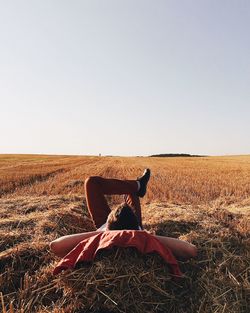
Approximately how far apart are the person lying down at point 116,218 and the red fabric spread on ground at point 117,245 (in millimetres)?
18

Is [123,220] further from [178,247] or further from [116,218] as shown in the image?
[178,247]

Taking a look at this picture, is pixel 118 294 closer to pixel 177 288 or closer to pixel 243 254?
pixel 177 288

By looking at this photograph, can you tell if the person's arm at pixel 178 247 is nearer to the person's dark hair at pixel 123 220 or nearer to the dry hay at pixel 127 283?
the dry hay at pixel 127 283

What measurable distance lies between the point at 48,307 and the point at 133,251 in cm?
101

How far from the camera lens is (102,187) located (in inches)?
230

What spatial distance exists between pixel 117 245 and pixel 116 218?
0.46 metres

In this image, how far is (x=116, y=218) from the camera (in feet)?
14.5

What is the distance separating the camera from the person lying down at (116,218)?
4.43m

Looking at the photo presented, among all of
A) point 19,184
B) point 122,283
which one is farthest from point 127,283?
point 19,184

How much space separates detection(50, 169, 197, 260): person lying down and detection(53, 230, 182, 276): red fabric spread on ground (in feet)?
0.06

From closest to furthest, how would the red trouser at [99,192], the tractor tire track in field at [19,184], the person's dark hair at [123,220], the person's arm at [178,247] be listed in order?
the person's dark hair at [123,220] → the person's arm at [178,247] → the red trouser at [99,192] → the tractor tire track in field at [19,184]

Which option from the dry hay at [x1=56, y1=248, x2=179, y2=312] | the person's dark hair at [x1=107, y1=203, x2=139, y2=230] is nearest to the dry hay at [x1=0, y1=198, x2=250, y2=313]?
the dry hay at [x1=56, y1=248, x2=179, y2=312]

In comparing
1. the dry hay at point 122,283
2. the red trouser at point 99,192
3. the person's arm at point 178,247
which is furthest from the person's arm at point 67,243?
the red trouser at point 99,192

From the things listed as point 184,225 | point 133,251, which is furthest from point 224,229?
point 133,251
